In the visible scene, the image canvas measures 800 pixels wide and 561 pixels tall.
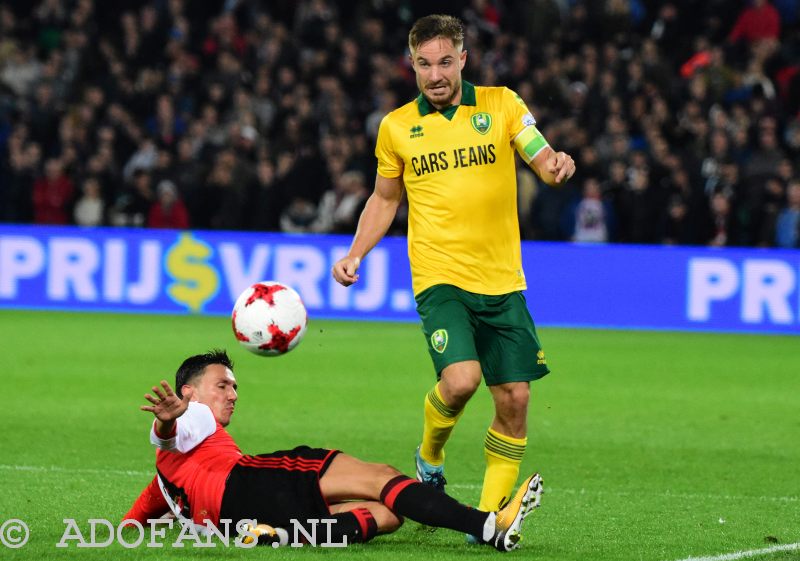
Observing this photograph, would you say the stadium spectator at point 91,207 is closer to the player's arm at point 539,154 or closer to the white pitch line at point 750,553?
the player's arm at point 539,154

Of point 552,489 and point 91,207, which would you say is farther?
point 91,207

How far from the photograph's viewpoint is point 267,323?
6.85 m

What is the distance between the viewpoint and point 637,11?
20516mm

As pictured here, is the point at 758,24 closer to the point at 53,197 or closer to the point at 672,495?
the point at 53,197

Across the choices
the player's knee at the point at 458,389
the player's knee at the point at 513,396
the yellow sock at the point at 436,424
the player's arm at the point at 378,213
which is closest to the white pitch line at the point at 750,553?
the player's knee at the point at 513,396

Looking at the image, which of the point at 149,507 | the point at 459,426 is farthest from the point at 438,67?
the point at 459,426

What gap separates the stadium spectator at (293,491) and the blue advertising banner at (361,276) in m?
10.2

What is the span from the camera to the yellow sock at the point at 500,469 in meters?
6.43

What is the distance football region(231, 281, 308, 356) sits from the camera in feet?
22.5

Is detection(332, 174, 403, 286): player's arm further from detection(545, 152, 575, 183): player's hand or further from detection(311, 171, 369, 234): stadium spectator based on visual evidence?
detection(311, 171, 369, 234): stadium spectator

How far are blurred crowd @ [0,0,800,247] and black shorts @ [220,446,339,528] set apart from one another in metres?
11.3

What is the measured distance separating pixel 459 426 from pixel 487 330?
12.3 ft

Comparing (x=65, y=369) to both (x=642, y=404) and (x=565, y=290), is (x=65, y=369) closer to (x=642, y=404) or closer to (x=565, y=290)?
(x=642, y=404)

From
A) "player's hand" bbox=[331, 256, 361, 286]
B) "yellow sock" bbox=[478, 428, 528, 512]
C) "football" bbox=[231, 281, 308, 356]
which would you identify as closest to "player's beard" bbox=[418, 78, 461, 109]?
"player's hand" bbox=[331, 256, 361, 286]
